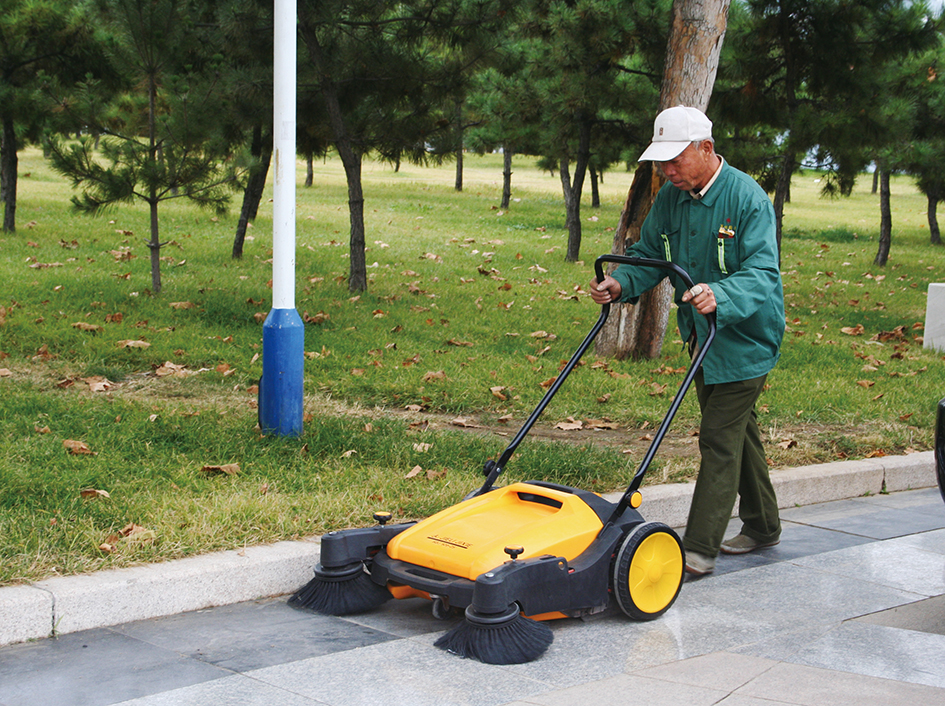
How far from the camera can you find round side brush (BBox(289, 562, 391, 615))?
3.78 m

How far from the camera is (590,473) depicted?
523 cm

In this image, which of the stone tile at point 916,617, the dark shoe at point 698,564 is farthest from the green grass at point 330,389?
the stone tile at point 916,617

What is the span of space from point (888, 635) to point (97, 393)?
16.0 ft

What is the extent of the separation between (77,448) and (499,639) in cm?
268

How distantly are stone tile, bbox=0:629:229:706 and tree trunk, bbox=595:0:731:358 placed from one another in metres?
4.98

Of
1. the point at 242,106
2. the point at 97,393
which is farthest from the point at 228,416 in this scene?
the point at 242,106

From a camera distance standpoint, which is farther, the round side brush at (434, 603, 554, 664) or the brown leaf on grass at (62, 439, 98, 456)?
the brown leaf on grass at (62, 439, 98, 456)

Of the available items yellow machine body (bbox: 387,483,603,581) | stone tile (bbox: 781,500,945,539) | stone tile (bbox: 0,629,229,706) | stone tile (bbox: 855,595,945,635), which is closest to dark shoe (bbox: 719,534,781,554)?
stone tile (bbox: 781,500,945,539)

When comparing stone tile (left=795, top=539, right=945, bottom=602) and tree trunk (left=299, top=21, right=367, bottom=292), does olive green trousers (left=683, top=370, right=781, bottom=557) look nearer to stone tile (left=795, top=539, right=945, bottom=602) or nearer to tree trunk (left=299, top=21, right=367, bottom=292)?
stone tile (left=795, top=539, right=945, bottom=602)

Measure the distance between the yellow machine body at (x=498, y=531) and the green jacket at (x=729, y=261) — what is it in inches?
35.4

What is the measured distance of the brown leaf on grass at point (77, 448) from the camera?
4.98 metres

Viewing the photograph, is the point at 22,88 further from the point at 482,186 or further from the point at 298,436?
the point at 482,186

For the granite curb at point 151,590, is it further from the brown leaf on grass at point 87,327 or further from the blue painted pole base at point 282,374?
the brown leaf on grass at point 87,327

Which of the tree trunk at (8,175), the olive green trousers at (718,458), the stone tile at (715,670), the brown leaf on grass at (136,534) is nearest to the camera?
the stone tile at (715,670)
